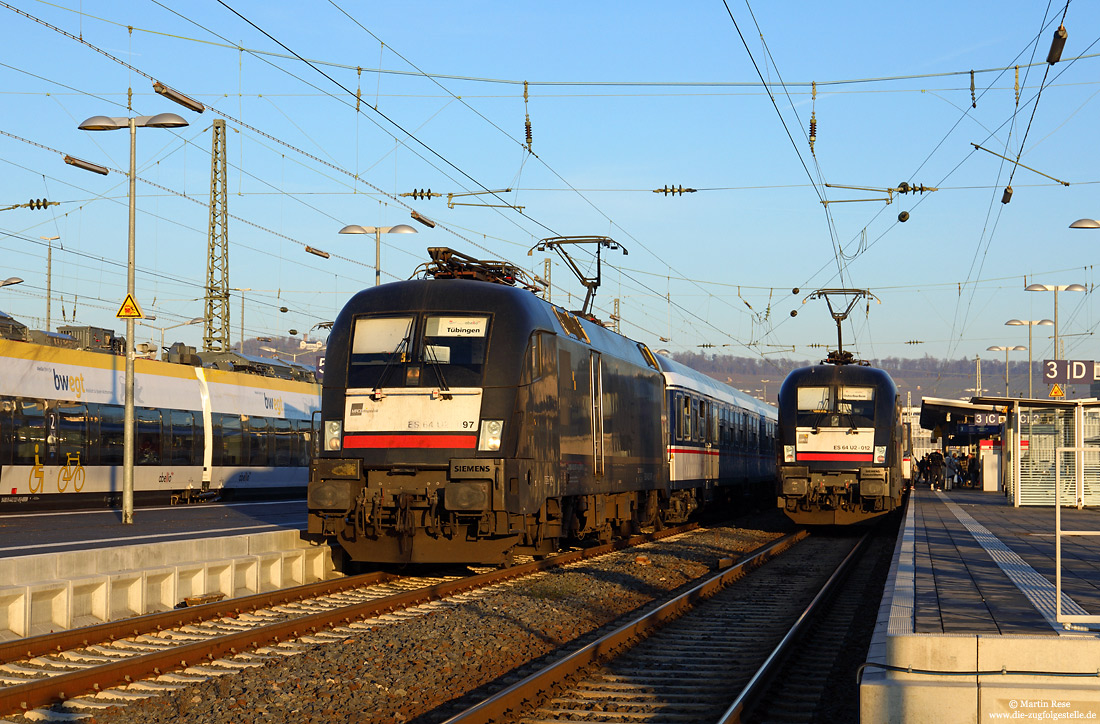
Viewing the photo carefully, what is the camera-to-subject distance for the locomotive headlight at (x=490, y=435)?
13742 mm

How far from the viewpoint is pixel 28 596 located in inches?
417

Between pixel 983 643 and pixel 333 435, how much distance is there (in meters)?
8.85

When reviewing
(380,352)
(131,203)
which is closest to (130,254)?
(131,203)

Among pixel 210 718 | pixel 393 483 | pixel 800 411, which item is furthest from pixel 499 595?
pixel 800 411

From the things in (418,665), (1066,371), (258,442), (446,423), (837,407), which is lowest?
(418,665)

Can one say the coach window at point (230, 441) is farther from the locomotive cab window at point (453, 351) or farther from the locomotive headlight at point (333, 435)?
the locomotive cab window at point (453, 351)

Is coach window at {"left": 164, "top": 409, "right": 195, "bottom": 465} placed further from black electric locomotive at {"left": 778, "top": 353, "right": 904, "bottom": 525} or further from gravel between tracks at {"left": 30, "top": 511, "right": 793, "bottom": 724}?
gravel between tracks at {"left": 30, "top": 511, "right": 793, "bottom": 724}

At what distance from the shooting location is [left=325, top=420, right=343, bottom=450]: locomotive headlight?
14284 mm

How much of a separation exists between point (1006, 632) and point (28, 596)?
839 centimetres

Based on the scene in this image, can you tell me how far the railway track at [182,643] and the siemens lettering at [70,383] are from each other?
14146 millimetres

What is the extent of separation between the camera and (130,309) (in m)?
20.1

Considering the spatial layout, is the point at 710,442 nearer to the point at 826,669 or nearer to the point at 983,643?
the point at 826,669

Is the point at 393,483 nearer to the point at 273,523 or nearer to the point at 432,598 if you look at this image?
the point at 432,598

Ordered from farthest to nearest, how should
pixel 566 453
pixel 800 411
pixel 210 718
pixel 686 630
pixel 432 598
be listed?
→ pixel 800 411
pixel 566 453
pixel 432 598
pixel 686 630
pixel 210 718
